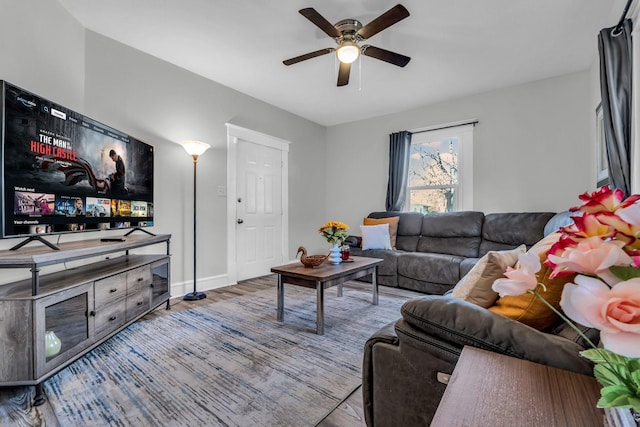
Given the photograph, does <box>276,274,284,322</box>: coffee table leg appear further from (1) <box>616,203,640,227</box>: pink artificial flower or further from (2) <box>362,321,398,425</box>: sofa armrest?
(1) <box>616,203,640,227</box>: pink artificial flower

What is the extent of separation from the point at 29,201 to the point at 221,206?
2090mm

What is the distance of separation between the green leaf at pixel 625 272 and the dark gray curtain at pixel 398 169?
4.24m

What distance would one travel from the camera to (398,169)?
4.57 meters

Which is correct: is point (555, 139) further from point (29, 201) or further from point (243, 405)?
point (29, 201)

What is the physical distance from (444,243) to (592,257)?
3.72m

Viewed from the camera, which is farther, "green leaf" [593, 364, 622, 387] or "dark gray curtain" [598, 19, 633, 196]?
"dark gray curtain" [598, 19, 633, 196]

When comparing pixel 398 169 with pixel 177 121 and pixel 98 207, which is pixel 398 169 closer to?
pixel 177 121

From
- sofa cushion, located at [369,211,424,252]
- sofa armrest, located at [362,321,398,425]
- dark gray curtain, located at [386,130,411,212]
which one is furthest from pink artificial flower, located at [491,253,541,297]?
dark gray curtain, located at [386,130,411,212]

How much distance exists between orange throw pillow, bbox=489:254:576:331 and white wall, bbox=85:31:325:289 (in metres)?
3.18

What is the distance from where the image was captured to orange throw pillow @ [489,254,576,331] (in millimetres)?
960

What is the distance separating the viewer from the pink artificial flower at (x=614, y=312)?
339 millimetres

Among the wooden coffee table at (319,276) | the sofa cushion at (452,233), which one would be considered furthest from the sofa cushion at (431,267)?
the wooden coffee table at (319,276)

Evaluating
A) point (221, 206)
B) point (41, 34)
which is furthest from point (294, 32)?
point (221, 206)

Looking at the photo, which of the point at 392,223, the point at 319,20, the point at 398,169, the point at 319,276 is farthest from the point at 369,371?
the point at 398,169
